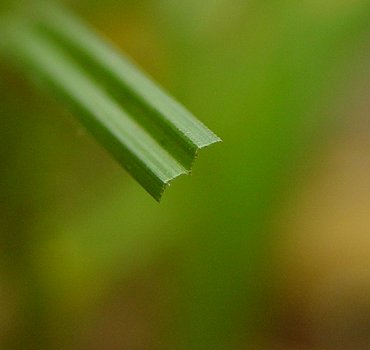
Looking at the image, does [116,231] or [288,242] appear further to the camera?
[288,242]

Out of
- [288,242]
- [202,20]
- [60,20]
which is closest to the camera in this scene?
[60,20]

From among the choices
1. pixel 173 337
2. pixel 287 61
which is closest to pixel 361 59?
pixel 287 61

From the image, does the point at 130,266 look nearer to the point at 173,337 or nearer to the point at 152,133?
the point at 173,337

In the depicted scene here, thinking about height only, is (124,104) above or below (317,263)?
below

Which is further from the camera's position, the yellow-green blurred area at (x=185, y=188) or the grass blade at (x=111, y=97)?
the yellow-green blurred area at (x=185, y=188)

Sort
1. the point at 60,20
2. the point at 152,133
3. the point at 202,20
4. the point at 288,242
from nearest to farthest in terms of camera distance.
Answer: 1. the point at 152,133
2. the point at 60,20
3. the point at 202,20
4. the point at 288,242

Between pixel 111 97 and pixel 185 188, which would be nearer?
pixel 111 97

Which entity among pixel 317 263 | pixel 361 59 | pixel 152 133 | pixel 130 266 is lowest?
pixel 152 133

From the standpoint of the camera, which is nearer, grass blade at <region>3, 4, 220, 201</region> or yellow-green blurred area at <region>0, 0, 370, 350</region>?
grass blade at <region>3, 4, 220, 201</region>
